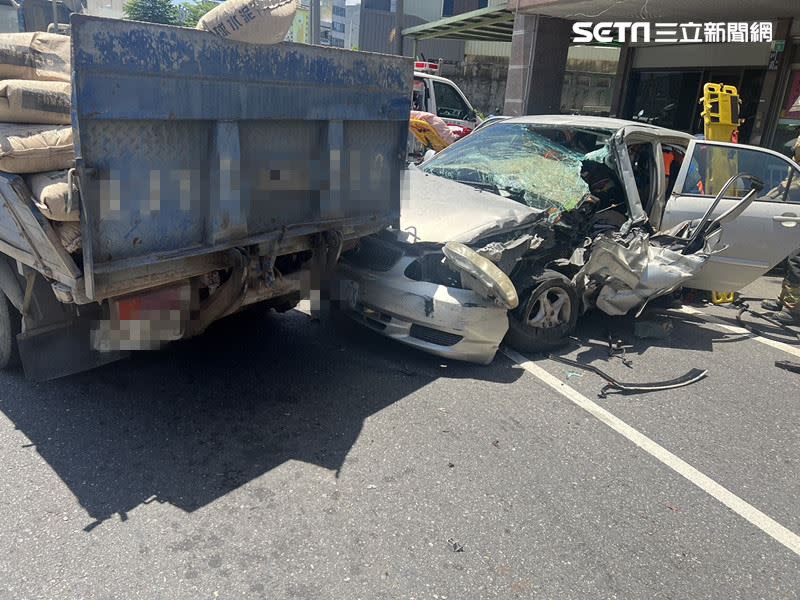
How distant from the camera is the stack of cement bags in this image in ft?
8.81

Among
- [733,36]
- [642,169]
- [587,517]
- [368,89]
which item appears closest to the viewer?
[587,517]

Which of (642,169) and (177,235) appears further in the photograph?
(642,169)

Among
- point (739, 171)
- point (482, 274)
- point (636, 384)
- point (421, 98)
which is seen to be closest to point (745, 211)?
point (739, 171)

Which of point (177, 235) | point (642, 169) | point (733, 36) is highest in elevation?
point (733, 36)

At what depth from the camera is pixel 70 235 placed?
269 cm

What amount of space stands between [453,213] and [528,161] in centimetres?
121

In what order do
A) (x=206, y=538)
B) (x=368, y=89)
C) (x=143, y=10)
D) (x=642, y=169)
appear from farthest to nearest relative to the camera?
(x=143, y=10) → (x=642, y=169) → (x=368, y=89) → (x=206, y=538)

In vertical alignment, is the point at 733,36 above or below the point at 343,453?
above

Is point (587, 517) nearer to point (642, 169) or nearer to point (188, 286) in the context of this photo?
point (188, 286)

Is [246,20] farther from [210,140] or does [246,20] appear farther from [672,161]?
[672,161]

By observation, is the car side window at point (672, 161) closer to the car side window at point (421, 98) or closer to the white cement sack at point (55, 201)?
the white cement sack at point (55, 201)

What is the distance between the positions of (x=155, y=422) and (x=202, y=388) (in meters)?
0.45

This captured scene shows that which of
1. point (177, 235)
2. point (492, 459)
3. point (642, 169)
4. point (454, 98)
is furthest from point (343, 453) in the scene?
point (454, 98)

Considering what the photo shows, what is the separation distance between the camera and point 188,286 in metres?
3.29
